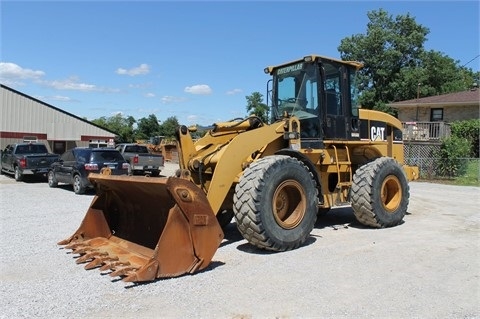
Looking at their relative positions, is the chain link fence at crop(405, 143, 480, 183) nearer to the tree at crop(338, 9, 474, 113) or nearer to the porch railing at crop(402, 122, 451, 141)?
the porch railing at crop(402, 122, 451, 141)

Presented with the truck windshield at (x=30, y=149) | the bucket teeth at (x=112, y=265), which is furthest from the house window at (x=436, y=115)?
the bucket teeth at (x=112, y=265)

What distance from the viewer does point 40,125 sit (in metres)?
36.1

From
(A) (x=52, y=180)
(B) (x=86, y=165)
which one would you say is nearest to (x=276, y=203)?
(B) (x=86, y=165)

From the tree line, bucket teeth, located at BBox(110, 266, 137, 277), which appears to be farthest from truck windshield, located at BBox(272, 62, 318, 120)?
the tree line

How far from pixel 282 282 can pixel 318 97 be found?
13.3 ft

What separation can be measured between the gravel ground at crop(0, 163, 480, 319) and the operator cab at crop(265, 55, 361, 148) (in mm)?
1877

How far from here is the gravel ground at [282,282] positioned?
4.45 metres

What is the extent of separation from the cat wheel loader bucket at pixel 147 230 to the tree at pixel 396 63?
38397mm

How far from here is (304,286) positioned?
5.13 metres

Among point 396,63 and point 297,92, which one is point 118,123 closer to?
point 396,63

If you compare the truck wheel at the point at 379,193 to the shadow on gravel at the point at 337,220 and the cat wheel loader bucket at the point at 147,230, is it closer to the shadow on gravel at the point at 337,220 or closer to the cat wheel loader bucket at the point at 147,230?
the shadow on gravel at the point at 337,220

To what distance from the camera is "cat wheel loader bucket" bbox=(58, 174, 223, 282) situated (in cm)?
523

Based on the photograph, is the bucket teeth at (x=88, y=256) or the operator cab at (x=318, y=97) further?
the operator cab at (x=318, y=97)

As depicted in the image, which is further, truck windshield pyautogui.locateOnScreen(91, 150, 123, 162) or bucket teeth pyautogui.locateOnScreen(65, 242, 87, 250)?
truck windshield pyautogui.locateOnScreen(91, 150, 123, 162)
